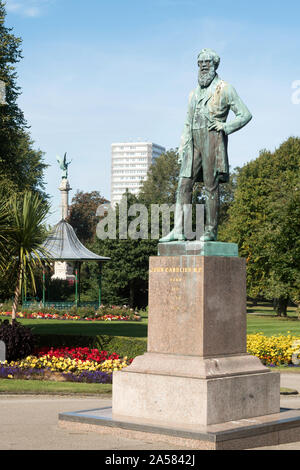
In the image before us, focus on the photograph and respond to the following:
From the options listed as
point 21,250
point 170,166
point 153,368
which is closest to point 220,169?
point 153,368

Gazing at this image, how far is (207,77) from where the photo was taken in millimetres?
10633

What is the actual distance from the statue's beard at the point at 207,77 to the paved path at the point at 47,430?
200 inches

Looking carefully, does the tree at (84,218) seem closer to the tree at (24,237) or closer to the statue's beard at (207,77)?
the tree at (24,237)

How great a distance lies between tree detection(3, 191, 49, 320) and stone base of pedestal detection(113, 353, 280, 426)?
9500 millimetres

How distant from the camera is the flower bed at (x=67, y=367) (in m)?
16.0

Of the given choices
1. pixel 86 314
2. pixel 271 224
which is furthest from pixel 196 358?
pixel 271 224

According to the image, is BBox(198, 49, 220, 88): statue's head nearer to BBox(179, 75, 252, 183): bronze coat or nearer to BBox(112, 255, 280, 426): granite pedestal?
BBox(179, 75, 252, 183): bronze coat

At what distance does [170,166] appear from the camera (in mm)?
80250

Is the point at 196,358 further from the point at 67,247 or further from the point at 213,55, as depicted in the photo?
the point at 67,247

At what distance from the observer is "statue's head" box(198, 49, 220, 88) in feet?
34.9

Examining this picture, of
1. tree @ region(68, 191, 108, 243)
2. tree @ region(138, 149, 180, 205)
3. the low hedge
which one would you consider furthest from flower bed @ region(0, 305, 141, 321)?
tree @ region(68, 191, 108, 243)

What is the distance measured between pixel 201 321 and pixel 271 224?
40056 millimetres

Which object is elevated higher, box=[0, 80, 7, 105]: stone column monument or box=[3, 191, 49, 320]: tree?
box=[0, 80, 7, 105]: stone column monument

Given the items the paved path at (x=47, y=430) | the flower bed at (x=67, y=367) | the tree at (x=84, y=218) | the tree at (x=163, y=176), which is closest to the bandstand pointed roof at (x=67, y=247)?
the flower bed at (x=67, y=367)
